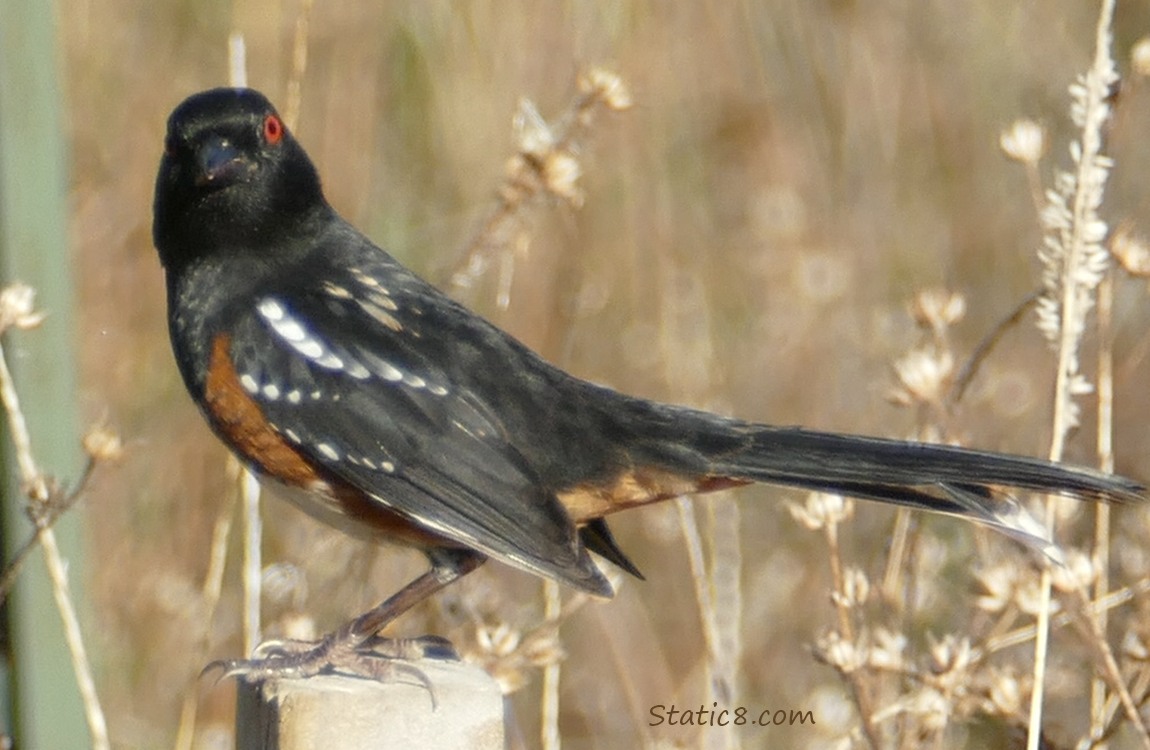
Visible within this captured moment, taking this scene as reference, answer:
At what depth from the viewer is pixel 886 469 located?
2373mm

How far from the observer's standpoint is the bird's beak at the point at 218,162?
2.78 metres

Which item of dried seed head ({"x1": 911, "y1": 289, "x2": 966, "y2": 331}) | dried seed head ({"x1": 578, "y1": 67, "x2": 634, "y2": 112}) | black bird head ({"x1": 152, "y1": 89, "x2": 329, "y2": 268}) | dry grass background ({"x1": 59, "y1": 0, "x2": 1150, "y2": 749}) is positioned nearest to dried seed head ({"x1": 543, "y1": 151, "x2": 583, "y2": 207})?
dried seed head ({"x1": 578, "y1": 67, "x2": 634, "y2": 112})

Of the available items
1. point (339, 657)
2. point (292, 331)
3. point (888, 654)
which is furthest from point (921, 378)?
point (292, 331)

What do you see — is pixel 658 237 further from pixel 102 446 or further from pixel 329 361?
pixel 102 446

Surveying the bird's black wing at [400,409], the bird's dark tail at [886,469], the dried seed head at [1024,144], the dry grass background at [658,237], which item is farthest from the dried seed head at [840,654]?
the dry grass background at [658,237]

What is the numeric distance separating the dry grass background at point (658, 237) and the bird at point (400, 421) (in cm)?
142

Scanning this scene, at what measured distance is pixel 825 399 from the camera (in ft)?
17.1

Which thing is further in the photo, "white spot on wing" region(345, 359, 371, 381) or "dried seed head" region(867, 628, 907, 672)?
"white spot on wing" region(345, 359, 371, 381)

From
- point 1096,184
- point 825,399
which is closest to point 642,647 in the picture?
point 825,399

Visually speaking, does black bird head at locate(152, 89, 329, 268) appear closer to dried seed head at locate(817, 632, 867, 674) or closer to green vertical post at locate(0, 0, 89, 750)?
green vertical post at locate(0, 0, 89, 750)

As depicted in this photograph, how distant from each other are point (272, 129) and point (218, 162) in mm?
133

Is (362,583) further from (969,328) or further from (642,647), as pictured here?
(969,328)

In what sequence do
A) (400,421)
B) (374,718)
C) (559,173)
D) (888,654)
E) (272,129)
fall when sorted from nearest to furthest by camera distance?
1. (374,718)
2. (888,654)
3. (400,421)
4. (559,173)
5. (272,129)

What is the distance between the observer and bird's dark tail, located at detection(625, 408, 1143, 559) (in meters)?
2.18
